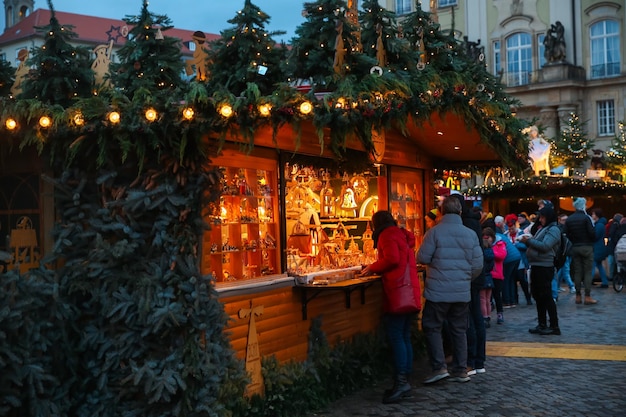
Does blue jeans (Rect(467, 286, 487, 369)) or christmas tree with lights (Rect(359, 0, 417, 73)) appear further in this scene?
blue jeans (Rect(467, 286, 487, 369))

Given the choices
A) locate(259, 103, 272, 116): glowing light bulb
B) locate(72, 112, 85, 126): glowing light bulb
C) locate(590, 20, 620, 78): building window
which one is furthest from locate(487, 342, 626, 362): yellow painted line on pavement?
locate(590, 20, 620, 78): building window

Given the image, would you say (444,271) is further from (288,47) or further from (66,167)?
(66,167)

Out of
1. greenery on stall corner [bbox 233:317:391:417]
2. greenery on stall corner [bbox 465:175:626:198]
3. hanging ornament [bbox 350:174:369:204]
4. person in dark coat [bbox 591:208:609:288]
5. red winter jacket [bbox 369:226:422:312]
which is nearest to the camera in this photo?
greenery on stall corner [bbox 233:317:391:417]

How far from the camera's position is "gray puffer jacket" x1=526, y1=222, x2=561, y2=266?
451 inches

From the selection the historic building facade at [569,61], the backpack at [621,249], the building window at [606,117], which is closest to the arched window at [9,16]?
the historic building facade at [569,61]

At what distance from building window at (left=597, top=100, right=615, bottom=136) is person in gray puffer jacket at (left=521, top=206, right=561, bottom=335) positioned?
3474 cm

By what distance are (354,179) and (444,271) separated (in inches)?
83.4

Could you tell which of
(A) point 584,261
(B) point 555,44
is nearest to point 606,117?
(B) point 555,44

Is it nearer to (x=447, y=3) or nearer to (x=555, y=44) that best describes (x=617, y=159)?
(x=555, y=44)

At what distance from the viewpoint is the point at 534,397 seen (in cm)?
799

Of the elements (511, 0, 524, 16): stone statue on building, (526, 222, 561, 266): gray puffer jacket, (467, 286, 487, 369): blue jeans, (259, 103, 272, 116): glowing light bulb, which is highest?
(511, 0, 524, 16): stone statue on building

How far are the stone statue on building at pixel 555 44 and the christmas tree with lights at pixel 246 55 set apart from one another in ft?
128

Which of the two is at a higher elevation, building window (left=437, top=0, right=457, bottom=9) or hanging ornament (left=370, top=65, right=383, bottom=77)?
building window (left=437, top=0, right=457, bottom=9)

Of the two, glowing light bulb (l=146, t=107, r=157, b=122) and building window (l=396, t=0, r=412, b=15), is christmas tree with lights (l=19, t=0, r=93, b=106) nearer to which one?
glowing light bulb (l=146, t=107, r=157, b=122)
